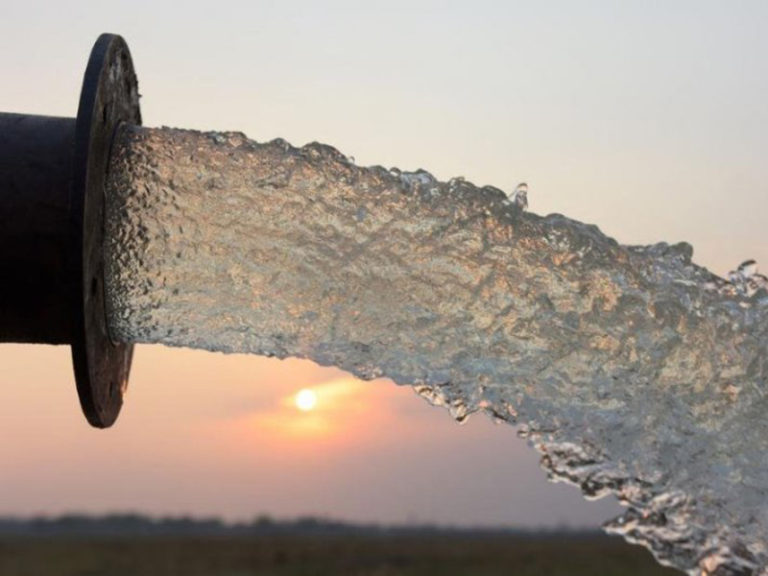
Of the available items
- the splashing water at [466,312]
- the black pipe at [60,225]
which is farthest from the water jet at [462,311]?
the black pipe at [60,225]

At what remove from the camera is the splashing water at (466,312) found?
3371 millimetres

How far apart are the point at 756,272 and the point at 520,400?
1.98 feet

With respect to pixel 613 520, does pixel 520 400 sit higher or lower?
higher

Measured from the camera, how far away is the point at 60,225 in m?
3.13

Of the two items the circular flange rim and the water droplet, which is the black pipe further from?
the water droplet

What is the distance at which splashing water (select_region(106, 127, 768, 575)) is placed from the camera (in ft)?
11.1

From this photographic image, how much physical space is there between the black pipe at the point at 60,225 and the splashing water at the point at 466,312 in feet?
0.41

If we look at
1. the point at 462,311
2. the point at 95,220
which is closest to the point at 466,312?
the point at 462,311

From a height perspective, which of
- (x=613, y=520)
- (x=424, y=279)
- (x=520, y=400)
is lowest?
(x=613, y=520)

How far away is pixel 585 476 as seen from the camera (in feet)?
11.4

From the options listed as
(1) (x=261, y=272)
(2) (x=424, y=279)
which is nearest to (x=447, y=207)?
(2) (x=424, y=279)

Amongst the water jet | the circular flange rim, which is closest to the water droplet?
the water jet

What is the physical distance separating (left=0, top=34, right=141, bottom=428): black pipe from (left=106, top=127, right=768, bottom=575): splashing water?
0.13 metres

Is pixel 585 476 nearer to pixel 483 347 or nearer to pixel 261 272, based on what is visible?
pixel 483 347
